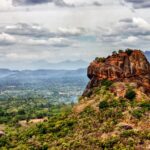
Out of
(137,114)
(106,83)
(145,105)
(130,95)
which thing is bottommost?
(137,114)

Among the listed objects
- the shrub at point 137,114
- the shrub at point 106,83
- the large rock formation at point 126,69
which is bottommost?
the shrub at point 137,114

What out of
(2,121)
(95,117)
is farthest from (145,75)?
(2,121)

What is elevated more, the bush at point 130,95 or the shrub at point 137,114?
the bush at point 130,95

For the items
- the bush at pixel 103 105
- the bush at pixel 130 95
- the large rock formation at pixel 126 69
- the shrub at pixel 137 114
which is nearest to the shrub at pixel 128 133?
the shrub at pixel 137 114

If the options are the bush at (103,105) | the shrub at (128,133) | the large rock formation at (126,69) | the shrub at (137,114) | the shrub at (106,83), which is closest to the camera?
the shrub at (128,133)

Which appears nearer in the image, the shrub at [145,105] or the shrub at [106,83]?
the shrub at [145,105]

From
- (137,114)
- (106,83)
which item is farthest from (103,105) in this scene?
(106,83)

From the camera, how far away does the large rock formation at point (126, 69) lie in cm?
11175

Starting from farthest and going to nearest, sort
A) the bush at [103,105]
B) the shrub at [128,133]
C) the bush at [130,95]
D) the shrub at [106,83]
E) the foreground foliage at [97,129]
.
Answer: the shrub at [106,83] < the bush at [130,95] < the bush at [103,105] < the shrub at [128,133] < the foreground foliage at [97,129]

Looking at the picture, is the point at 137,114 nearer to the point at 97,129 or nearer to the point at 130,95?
the point at 97,129

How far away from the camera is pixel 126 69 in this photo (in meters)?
113

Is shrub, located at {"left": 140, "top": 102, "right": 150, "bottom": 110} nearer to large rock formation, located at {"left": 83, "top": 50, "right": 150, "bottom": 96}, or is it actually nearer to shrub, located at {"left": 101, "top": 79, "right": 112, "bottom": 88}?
large rock formation, located at {"left": 83, "top": 50, "right": 150, "bottom": 96}

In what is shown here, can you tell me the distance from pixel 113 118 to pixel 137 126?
6.39m

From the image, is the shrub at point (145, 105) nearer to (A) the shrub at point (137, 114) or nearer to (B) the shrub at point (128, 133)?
(A) the shrub at point (137, 114)
